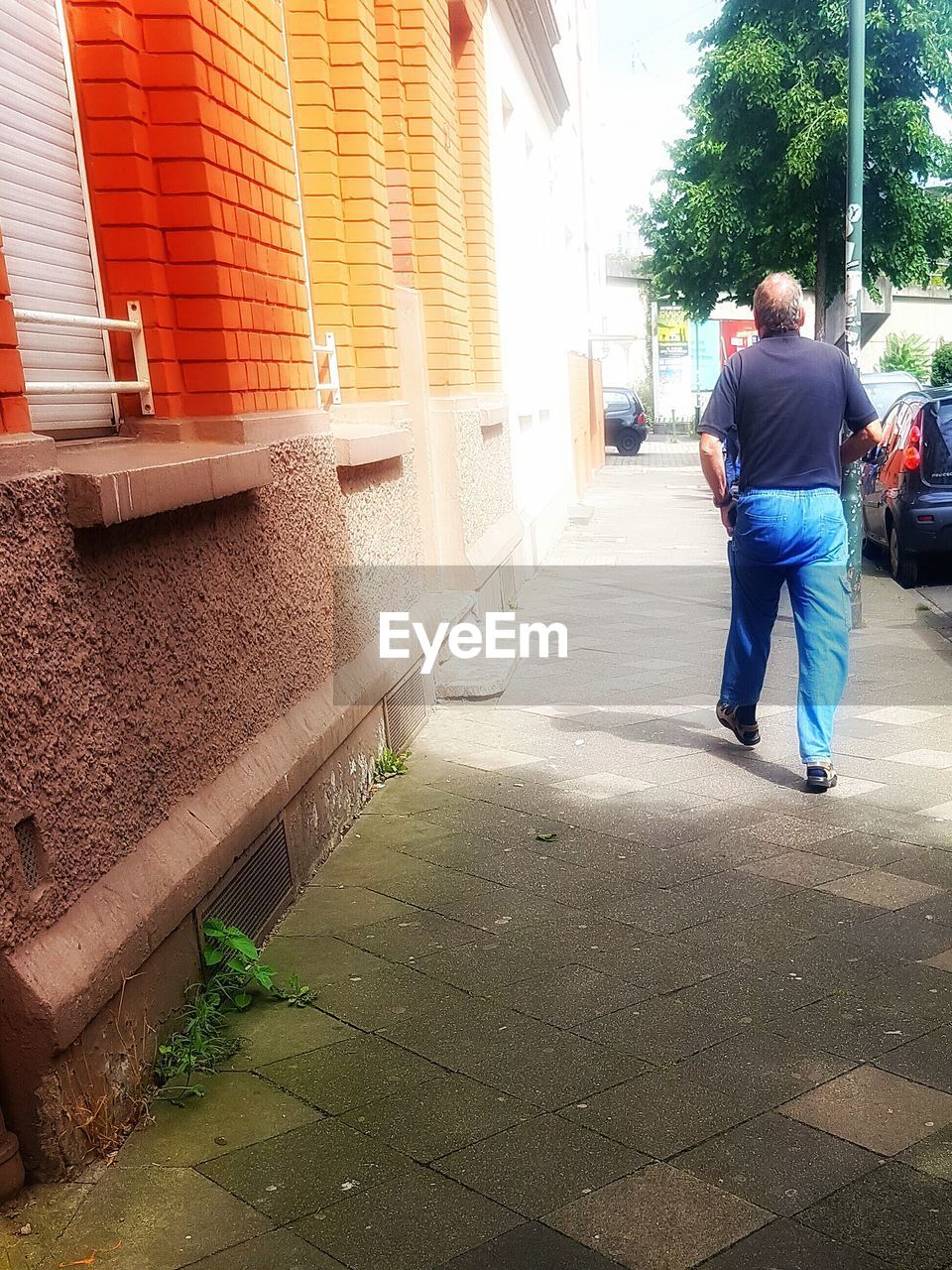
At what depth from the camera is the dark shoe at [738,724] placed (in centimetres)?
597

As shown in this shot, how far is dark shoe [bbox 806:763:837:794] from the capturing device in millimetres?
5277

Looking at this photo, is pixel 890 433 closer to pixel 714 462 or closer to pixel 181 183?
pixel 714 462

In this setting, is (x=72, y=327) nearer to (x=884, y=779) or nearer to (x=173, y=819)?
(x=173, y=819)

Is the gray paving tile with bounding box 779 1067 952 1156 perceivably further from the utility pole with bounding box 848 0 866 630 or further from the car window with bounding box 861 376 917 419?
the car window with bounding box 861 376 917 419

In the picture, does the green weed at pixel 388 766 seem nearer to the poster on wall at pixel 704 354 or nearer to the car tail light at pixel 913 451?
the car tail light at pixel 913 451

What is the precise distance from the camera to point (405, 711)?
6340mm

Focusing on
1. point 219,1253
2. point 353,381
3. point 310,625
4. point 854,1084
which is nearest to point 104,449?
point 310,625

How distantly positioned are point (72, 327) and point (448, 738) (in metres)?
3.31

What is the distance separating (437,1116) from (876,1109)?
3.17 feet

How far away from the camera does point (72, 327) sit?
12.0 ft

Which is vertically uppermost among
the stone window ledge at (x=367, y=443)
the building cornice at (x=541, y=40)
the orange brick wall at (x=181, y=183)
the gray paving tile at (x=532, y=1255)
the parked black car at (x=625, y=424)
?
the building cornice at (x=541, y=40)

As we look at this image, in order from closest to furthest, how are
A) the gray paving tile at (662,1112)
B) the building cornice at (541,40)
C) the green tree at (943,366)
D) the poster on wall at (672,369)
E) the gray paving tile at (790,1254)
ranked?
1. the gray paving tile at (790,1254)
2. the gray paving tile at (662,1112)
3. the building cornice at (541,40)
4. the green tree at (943,366)
5. the poster on wall at (672,369)

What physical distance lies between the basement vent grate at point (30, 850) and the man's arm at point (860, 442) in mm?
3999

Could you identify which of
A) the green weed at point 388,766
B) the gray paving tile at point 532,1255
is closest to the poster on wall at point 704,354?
the green weed at point 388,766
